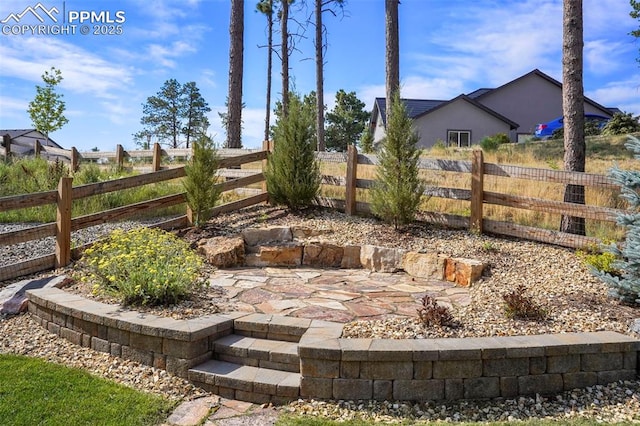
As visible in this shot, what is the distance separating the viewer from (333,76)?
16.2 m

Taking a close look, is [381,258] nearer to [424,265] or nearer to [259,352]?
[424,265]

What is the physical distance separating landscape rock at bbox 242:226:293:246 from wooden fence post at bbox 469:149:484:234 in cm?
265

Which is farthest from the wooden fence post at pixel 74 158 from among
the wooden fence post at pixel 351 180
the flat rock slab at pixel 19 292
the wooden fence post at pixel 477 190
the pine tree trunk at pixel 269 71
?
the pine tree trunk at pixel 269 71

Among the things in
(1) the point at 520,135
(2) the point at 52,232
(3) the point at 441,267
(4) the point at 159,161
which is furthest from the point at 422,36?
(1) the point at 520,135

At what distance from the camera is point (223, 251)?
6.17 m

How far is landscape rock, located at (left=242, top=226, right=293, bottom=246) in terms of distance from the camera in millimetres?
6738

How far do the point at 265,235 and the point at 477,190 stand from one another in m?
3.08

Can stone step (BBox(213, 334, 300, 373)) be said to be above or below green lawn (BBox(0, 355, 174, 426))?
above

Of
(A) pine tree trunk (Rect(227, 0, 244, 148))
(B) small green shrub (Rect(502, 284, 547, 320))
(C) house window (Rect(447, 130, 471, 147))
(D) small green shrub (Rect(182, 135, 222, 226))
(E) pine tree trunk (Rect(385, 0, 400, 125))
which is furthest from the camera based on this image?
(C) house window (Rect(447, 130, 471, 147))

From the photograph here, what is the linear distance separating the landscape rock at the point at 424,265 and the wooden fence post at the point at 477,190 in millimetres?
1073

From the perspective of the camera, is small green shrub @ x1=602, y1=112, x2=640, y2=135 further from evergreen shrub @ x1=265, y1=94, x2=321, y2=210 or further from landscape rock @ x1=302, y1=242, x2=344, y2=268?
landscape rock @ x1=302, y1=242, x2=344, y2=268

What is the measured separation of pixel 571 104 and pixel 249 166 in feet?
27.5

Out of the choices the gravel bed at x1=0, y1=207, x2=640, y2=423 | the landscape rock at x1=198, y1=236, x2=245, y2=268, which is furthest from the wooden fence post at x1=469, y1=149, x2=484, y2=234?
the landscape rock at x1=198, y1=236, x2=245, y2=268

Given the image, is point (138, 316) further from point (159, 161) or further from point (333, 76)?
point (333, 76)
